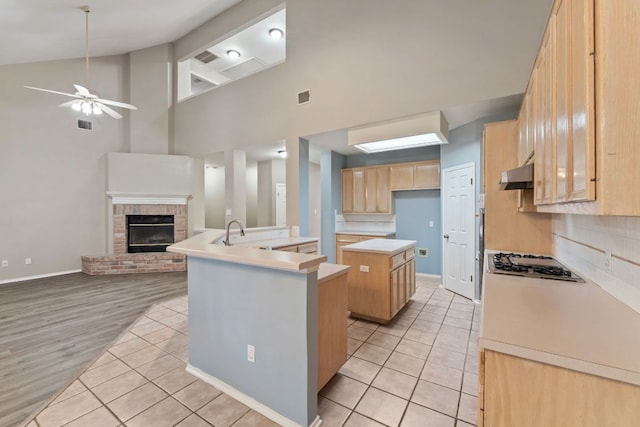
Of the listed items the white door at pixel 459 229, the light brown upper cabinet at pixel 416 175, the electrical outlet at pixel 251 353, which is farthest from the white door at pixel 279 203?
the electrical outlet at pixel 251 353

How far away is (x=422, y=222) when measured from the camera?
18.0 feet

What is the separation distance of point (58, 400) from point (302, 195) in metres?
3.78

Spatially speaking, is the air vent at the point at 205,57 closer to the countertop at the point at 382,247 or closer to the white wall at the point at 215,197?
the white wall at the point at 215,197

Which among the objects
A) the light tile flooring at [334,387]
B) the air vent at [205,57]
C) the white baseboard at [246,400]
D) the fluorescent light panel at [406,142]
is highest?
the air vent at [205,57]

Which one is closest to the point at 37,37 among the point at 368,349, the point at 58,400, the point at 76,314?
the point at 76,314

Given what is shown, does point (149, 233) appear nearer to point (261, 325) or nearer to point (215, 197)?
point (215, 197)

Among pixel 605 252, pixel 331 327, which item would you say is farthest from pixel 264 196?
pixel 605 252

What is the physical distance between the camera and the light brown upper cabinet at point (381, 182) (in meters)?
5.20

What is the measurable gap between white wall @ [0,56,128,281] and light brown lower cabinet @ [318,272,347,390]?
20.7 ft

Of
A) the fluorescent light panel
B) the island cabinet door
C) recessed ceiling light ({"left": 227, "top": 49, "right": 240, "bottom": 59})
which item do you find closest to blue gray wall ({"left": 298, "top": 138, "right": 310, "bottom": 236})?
the fluorescent light panel

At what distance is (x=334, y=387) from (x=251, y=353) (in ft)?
2.34

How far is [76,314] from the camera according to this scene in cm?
348

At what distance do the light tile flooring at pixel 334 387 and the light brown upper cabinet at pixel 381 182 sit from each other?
9.50 ft

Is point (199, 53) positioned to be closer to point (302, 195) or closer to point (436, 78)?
point (302, 195)
